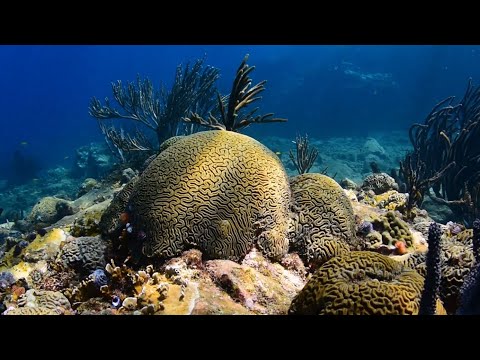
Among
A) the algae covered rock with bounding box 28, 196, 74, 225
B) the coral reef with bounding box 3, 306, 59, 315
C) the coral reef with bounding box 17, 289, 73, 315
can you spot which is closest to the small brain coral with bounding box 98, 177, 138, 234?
the coral reef with bounding box 17, 289, 73, 315

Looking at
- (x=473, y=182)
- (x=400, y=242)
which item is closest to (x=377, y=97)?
(x=473, y=182)

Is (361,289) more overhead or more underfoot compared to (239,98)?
more underfoot

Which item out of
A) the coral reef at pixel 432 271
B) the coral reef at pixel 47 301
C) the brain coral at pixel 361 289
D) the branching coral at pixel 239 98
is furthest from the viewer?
the branching coral at pixel 239 98

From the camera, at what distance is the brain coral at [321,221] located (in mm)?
4059

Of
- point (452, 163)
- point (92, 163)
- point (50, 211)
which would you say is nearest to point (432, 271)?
point (452, 163)

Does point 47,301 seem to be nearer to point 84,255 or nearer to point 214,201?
point 84,255

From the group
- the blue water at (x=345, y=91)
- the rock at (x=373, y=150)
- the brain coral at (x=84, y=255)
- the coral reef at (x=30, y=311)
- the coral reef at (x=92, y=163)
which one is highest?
the blue water at (x=345, y=91)

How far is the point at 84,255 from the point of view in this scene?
4117mm

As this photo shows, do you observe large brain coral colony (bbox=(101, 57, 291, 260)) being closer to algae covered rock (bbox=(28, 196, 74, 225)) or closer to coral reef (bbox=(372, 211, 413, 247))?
coral reef (bbox=(372, 211, 413, 247))

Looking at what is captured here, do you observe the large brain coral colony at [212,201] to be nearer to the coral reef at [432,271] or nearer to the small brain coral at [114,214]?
the small brain coral at [114,214]

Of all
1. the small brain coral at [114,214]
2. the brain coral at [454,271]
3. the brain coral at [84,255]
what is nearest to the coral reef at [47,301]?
the brain coral at [84,255]

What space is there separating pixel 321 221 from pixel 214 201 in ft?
4.62

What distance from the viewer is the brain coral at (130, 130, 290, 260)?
372 cm

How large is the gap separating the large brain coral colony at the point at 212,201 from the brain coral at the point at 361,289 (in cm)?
94
